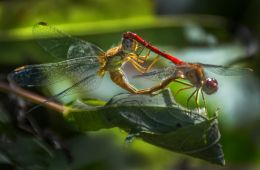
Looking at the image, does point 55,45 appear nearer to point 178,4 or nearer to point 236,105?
point 236,105

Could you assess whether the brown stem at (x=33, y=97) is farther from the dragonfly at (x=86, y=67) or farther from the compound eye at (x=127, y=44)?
the compound eye at (x=127, y=44)

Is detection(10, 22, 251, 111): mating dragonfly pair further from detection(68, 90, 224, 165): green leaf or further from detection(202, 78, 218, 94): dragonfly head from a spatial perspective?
detection(68, 90, 224, 165): green leaf

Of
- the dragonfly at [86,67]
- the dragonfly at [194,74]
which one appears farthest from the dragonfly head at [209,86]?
the dragonfly at [86,67]

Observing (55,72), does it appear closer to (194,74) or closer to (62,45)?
(62,45)

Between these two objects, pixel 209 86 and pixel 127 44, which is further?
pixel 127 44

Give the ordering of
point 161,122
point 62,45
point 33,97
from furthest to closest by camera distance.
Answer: point 62,45, point 33,97, point 161,122

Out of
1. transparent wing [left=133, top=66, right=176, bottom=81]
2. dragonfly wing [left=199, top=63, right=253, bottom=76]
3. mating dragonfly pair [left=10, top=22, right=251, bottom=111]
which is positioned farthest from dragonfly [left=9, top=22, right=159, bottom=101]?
dragonfly wing [left=199, top=63, right=253, bottom=76]

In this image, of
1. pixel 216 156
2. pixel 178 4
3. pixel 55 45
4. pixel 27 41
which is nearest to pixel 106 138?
pixel 55 45

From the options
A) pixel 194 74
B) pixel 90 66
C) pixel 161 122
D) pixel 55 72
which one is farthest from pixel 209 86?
pixel 55 72
